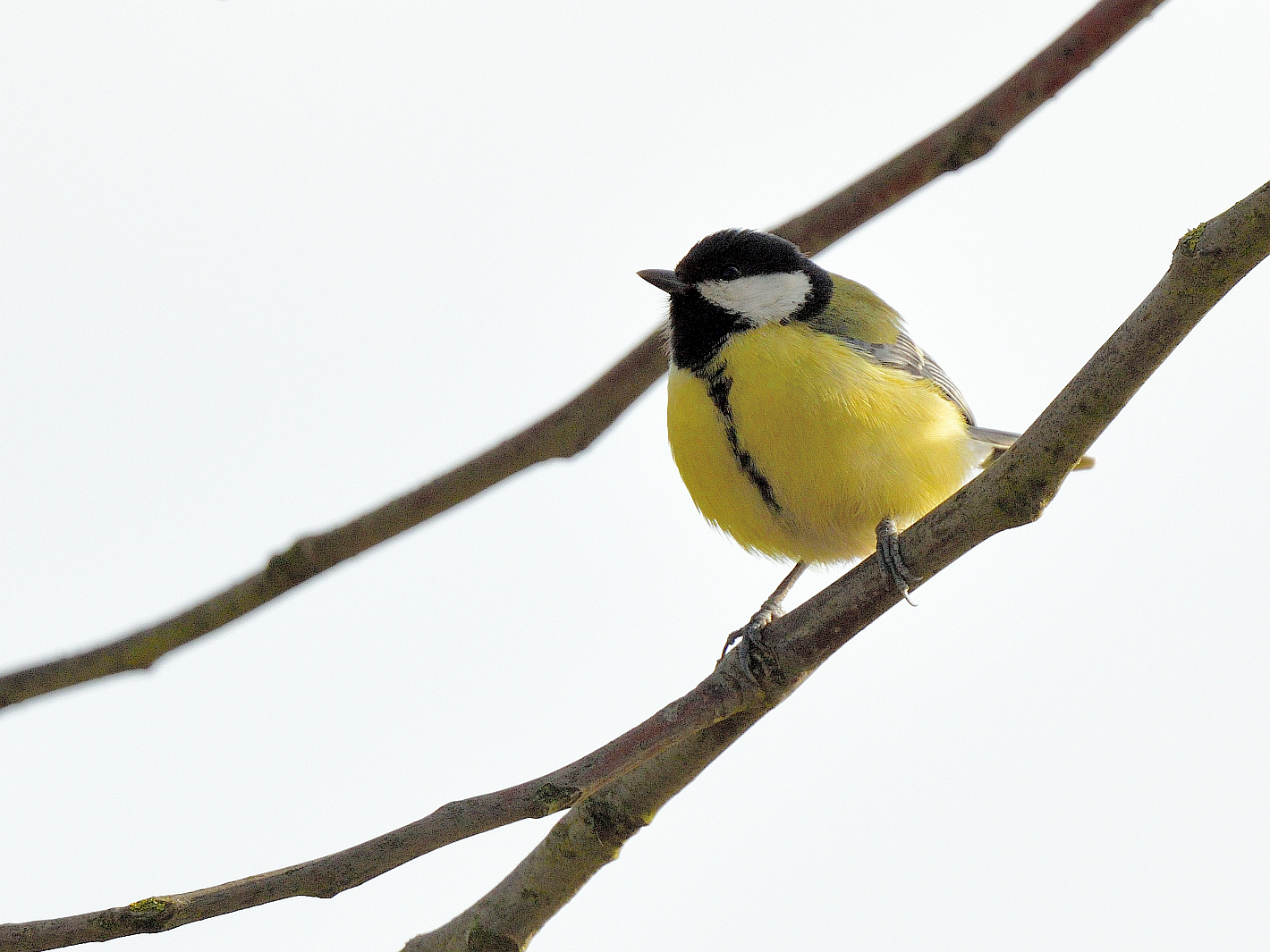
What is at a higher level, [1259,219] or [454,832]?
[1259,219]

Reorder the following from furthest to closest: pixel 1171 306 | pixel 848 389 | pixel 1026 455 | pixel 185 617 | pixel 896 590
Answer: pixel 848 389 < pixel 185 617 < pixel 896 590 < pixel 1026 455 < pixel 1171 306

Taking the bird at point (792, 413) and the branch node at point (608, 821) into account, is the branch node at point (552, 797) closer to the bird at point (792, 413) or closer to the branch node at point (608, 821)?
the branch node at point (608, 821)

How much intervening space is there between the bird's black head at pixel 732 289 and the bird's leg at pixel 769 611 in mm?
826

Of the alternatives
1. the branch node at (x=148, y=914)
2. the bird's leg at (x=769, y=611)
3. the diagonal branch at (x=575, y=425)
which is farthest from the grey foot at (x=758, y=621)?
the branch node at (x=148, y=914)

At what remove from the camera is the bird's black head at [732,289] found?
409cm

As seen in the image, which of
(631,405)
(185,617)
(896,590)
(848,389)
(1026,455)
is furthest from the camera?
(848,389)

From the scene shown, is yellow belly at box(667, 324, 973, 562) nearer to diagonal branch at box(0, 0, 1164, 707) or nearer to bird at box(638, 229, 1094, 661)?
bird at box(638, 229, 1094, 661)

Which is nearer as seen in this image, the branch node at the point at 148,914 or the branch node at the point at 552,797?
the branch node at the point at 148,914

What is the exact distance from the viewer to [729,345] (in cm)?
396

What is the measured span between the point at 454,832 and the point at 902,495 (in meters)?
1.90

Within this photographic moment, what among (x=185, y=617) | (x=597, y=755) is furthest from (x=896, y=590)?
(x=185, y=617)

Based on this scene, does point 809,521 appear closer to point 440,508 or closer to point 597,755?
point 440,508

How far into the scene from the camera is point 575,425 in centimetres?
336

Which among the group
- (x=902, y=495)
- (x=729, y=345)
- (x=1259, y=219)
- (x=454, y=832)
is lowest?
(x=454, y=832)
